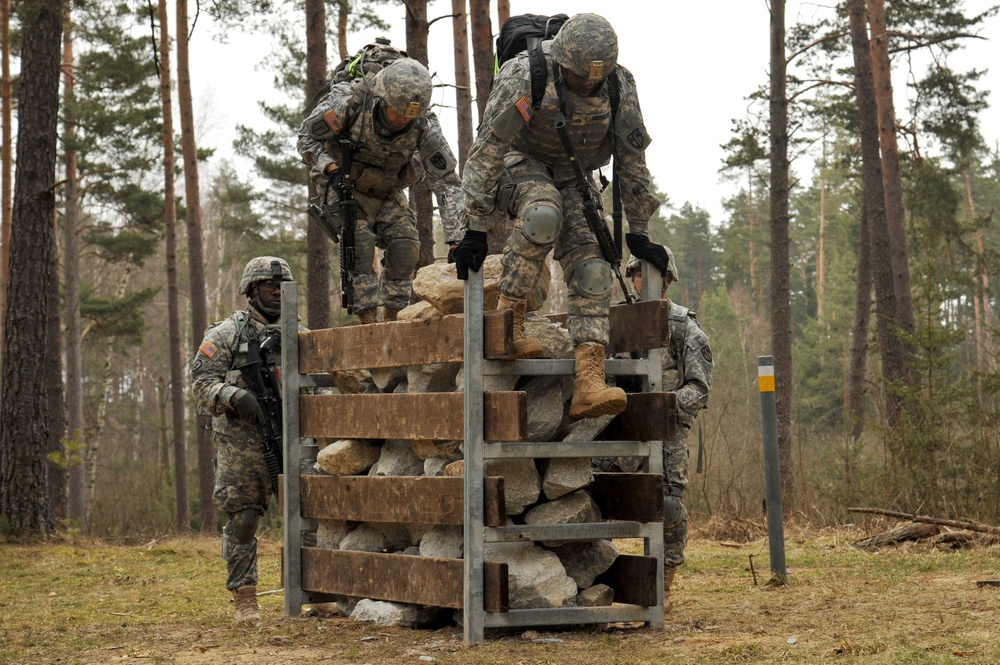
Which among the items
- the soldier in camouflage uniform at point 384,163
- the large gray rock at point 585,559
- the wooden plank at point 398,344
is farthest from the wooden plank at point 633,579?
the soldier in camouflage uniform at point 384,163

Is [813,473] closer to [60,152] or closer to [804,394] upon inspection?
[60,152]

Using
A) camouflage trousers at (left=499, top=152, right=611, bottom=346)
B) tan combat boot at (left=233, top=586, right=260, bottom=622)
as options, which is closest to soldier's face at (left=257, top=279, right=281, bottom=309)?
tan combat boot at (left=233, top=586, right=260, bottom=622)

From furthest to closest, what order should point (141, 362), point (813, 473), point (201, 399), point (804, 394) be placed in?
1. point (141, 362)
2. point (804, 394)
3. point (813, 473)
4. point (201, 399)

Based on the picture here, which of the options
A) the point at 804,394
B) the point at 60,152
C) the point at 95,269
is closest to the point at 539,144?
the point at 60,152

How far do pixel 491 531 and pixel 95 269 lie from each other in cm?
3774

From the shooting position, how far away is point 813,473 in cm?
1462

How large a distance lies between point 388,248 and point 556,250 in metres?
1.75

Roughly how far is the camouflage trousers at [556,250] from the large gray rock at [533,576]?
110 centimetres

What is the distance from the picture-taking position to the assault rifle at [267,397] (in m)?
7.15

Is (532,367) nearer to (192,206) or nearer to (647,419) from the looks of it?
(647,419)

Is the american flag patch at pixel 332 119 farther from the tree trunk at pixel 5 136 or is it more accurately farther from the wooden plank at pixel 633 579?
the tree trunk at pixel 5 136

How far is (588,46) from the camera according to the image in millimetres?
5688

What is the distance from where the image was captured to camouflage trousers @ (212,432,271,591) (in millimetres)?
7117

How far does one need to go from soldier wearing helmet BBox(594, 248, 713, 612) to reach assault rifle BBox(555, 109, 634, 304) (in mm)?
842
